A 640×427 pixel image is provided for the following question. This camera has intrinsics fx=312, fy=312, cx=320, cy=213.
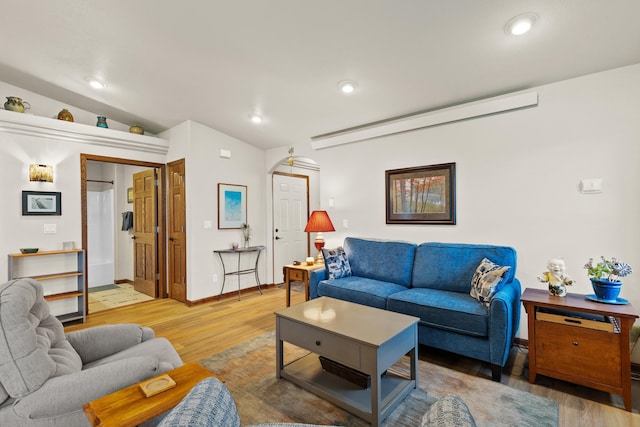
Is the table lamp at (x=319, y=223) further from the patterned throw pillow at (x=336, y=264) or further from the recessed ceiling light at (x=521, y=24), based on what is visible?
the recessed ceiling light at (x=521, y=24)

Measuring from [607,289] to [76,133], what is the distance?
5564 millimetres

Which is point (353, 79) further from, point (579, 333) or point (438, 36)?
point (579, 333)

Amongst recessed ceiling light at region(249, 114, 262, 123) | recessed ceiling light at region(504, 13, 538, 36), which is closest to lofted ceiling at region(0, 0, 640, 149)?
recessed ceiling light at region(504, 13, 538, 36)

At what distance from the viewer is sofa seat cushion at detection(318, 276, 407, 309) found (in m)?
3.01

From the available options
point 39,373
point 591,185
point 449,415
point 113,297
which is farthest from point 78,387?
point 113,297

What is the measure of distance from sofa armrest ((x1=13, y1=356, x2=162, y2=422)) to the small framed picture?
3247 millimetres

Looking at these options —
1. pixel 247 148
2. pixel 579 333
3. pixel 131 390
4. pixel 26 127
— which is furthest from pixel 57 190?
pixel 579 333

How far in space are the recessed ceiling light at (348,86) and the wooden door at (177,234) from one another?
2.62m

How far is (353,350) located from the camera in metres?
1.94

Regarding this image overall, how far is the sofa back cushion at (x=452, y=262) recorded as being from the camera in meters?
2.84

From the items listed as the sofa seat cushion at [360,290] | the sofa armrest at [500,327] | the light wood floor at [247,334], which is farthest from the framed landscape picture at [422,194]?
the light wood floor at [247,334]

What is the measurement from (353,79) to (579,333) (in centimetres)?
271

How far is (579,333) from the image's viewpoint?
2.16 metres

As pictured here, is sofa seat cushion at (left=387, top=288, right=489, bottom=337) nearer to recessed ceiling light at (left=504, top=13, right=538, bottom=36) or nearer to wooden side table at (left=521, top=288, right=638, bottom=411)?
wooden side table at (left=521, top=288, right=638, bottom=411)
